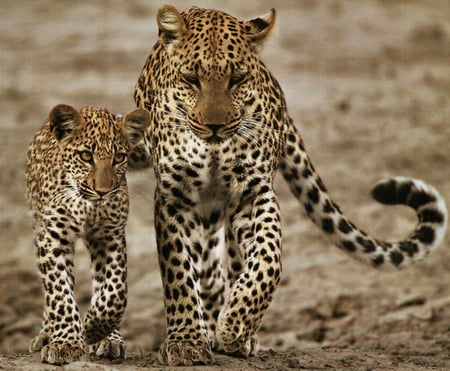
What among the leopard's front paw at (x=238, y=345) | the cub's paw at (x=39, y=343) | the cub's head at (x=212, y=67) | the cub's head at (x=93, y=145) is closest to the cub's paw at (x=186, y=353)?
the leopard's front paw at (x=238, y=345)

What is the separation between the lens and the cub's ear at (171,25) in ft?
28.7

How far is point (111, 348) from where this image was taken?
896cm

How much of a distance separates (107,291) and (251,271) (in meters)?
1.05

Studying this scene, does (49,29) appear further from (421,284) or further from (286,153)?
(286,153)

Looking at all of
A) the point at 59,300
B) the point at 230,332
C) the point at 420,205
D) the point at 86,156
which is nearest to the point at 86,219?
the point at 86,156

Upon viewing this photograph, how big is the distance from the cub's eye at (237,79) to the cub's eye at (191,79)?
0.23m

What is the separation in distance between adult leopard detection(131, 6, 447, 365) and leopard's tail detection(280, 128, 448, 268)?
534 millimetres

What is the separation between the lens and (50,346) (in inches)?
321

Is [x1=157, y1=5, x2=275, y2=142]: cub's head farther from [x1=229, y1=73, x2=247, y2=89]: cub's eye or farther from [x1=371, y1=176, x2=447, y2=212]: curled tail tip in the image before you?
[x1=371, y1=176, x2=447, y2=212]: curled tail tip

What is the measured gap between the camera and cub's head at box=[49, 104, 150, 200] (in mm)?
8461

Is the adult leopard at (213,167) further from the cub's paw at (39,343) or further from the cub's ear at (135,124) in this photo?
the cub's paw at (39,343)

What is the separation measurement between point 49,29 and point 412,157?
874 cm

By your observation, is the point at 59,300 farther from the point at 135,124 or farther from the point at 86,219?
the point at 135,124

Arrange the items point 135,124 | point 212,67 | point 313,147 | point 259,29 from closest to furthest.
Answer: point 212,67
point 135,124
point 259,29
point 313,147
